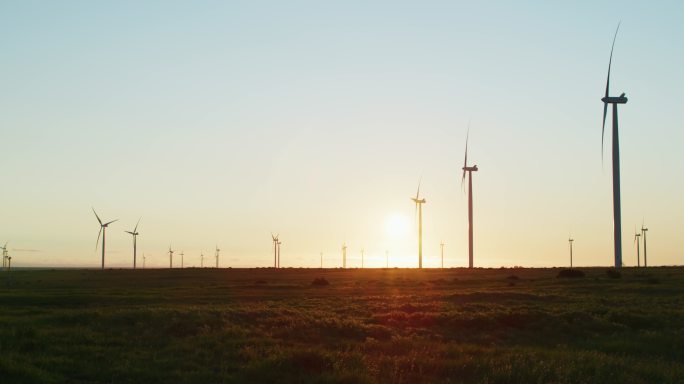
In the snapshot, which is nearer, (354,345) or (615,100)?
(354,345)

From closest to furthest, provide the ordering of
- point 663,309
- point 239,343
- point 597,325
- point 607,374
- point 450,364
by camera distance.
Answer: point 607,374, point 450,364, point 239,343, point 597,325, point 663,309

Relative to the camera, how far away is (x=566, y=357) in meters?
24.2

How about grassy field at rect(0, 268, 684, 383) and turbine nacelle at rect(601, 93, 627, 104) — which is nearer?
grassy field at rect(0, 268, 684, 383)

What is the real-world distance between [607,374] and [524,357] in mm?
3253

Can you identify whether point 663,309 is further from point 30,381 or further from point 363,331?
point 30,381

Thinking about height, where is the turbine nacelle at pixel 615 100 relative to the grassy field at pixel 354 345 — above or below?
above

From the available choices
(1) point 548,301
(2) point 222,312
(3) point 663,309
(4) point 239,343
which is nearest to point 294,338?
(4) point 239,343

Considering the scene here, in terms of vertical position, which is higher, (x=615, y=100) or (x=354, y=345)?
(x=615, y=100)

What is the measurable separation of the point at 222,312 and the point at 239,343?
10510 mm

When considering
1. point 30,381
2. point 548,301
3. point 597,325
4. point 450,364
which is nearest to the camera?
point 30,381

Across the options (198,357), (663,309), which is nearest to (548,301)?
(663,309)

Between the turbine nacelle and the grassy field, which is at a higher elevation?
the turbine nacelle

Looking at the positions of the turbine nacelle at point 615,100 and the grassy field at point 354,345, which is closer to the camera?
the grassy field at point 354,345

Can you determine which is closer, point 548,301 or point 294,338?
point 294,338
